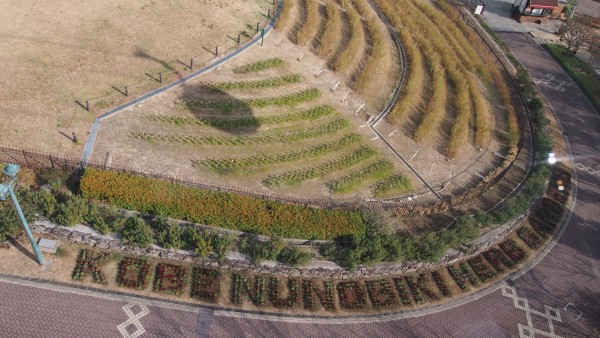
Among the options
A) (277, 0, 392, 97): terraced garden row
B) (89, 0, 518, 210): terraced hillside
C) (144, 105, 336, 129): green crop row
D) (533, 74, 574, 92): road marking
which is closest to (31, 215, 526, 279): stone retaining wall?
(89, 0, 518, 210): terraced hillside

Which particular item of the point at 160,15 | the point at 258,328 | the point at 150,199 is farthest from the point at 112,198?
the point at 160,15

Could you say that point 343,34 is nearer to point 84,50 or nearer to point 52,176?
point 84,50

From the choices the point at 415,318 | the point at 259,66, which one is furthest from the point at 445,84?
the point at 415,318

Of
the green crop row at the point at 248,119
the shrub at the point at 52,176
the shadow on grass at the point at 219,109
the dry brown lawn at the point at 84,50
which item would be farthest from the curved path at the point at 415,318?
the shadow on grass at the point at 219,109

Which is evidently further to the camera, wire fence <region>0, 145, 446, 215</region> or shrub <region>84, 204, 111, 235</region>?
wire fence <region>0, 145, 446, 215</region>

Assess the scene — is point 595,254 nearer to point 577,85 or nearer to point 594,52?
point 577,85

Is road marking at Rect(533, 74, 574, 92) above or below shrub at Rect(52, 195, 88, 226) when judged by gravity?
above

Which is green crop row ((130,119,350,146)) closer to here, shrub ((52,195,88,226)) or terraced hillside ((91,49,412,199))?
terraced hillside ((91,49,412,199))

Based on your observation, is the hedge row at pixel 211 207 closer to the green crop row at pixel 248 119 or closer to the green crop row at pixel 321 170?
the green crop row at pixel 321 170
